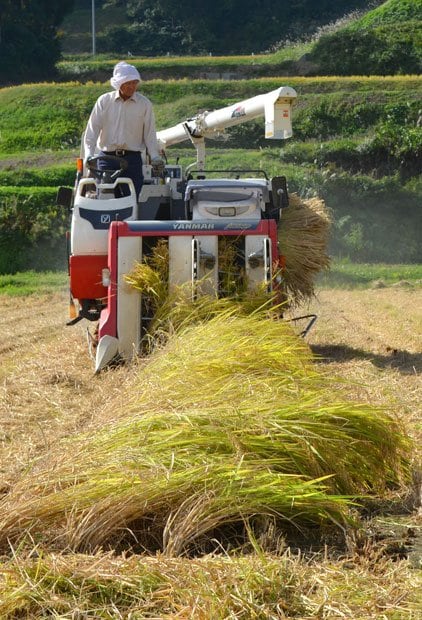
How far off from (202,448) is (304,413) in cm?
61

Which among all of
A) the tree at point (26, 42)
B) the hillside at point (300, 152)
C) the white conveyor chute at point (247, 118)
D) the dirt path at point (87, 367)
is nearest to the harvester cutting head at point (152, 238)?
the dirt path at point (87, 367)

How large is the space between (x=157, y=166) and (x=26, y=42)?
52659 mm

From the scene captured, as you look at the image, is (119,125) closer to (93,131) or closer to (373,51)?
(93,131)

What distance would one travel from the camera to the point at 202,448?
5293mm

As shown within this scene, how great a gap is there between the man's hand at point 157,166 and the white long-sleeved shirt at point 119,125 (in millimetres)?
81

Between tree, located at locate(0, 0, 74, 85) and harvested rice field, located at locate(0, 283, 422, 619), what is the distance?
2167 inches

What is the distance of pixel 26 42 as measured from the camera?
60812 millimetres

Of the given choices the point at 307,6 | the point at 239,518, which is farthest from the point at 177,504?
the point at 307,6

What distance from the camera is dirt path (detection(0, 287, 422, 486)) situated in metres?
6.87

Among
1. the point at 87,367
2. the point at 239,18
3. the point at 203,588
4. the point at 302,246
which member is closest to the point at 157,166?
the point at 302,246

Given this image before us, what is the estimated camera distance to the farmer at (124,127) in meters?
10.3

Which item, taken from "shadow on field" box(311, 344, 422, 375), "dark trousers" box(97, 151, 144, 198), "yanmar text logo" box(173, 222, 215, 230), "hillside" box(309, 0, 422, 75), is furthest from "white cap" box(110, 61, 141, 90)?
"hillside" box(309, 0, 422, 75)

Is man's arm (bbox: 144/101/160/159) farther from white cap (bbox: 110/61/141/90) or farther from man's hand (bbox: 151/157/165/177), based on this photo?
white cap (bbox: 110/61/141/90)

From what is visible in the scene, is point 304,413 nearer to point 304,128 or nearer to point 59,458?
point 59,458
